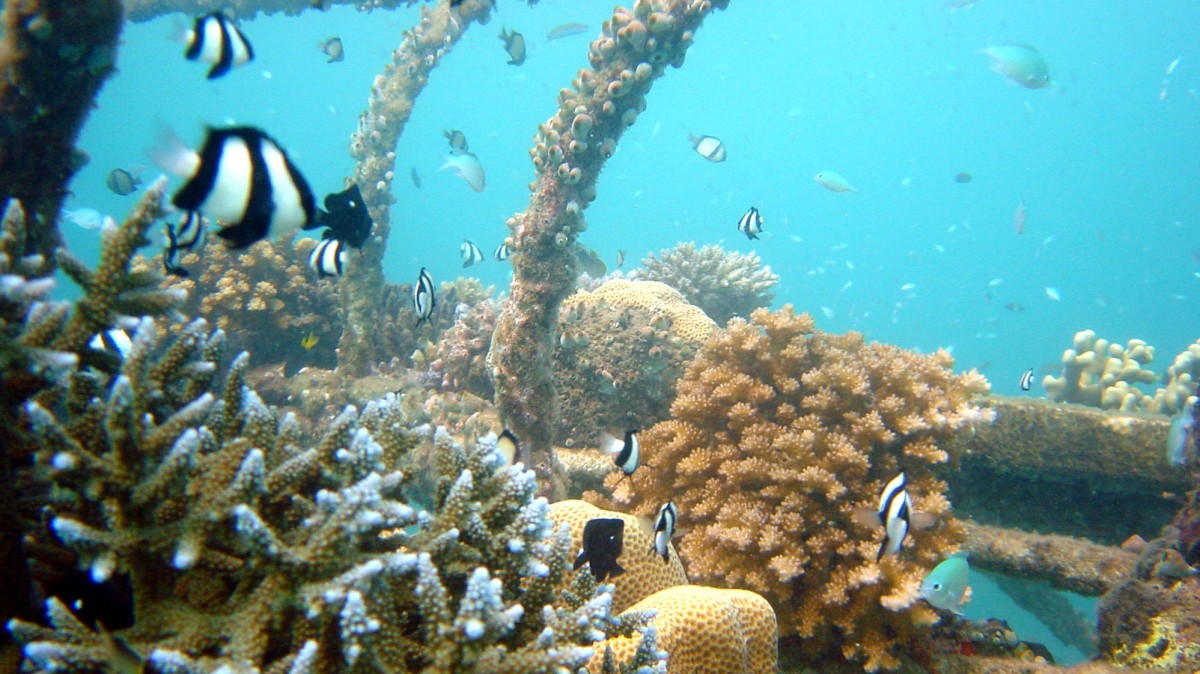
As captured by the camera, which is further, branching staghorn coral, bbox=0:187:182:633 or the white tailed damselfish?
the white tailed damselfish

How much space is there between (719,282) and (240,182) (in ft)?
27.8

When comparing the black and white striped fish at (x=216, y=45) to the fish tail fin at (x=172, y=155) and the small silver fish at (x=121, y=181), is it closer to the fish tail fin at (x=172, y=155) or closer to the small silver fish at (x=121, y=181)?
the fish tail fin at (x=172, y=155)

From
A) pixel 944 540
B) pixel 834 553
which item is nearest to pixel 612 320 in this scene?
pixel 834 553

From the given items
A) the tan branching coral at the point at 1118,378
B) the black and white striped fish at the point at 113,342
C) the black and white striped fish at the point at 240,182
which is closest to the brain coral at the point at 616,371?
the black and white striped fish at the point at 113,342

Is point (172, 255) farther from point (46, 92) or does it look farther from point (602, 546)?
point (602, 546)

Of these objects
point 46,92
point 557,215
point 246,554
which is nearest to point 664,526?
point 246,554

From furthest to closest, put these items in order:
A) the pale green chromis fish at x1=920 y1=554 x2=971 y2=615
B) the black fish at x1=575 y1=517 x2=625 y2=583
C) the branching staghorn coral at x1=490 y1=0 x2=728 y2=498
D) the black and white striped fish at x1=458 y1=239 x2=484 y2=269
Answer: the black and white striped fish at x1=458 y1=239 x2=484 y2=269
the branching staghorn coral at x1=490 y1=0 x2=728 y2=498
the pale green chromis fish at x1=920 y1=554 x2=971 y2=615
the black fish at x1=575 y1=517 x2=625 y2=583

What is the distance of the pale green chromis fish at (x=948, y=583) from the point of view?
12.5ft

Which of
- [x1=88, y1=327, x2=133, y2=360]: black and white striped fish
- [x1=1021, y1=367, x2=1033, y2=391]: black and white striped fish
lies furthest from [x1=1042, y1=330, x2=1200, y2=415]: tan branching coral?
[x1=88, y1=327, x2=133, y2=360]: black and white striped fish

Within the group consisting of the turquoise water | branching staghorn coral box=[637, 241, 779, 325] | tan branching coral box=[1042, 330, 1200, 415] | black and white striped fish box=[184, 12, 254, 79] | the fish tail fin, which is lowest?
the fish tail fin

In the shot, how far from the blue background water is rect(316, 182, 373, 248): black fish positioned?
50.9 metres

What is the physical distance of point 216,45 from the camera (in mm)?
3162

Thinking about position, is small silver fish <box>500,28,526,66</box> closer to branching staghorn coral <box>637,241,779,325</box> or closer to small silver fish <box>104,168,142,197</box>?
branching staghorn coral <box>637,241,779,325</box>

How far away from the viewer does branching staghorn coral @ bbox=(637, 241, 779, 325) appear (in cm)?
970
